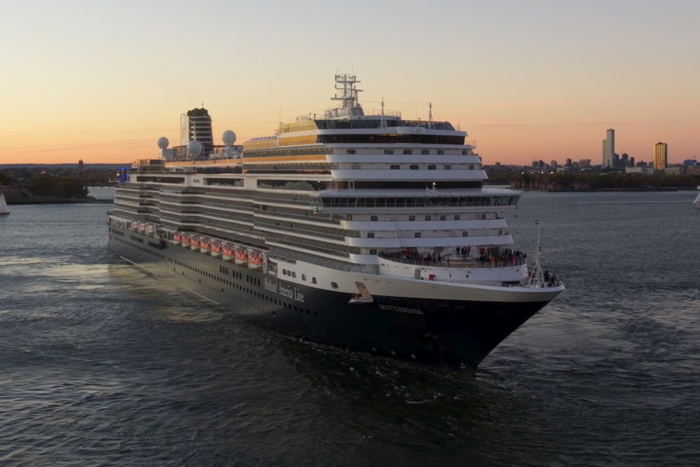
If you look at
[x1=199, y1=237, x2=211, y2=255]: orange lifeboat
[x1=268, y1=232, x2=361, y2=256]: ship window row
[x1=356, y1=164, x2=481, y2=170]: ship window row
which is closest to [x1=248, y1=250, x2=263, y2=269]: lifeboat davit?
[x1=268, y1=232, x2=361, y2=256]: ship window row

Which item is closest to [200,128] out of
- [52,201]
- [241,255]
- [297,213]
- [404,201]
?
[241,255]

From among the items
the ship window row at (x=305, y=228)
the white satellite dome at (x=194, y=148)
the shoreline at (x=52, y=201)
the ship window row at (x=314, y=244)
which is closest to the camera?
the ship window row at (x=314, y=244)

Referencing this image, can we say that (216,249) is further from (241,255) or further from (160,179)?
(160,179)

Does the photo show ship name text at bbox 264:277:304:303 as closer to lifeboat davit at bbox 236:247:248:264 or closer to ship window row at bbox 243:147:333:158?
lifeboat davit at bbox 236:247:248:264

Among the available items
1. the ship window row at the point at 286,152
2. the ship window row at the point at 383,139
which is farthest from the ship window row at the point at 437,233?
→ the ship window row at the point at 286,152

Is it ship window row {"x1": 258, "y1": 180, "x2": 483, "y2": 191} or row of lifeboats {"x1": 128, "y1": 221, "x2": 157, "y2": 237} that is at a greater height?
ship window row {"x1": 258, "y1": 180, "x2": 483, "y2": 191}

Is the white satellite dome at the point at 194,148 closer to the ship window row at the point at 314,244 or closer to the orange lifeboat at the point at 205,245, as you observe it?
the orange lifeboat at the point at 205,245
